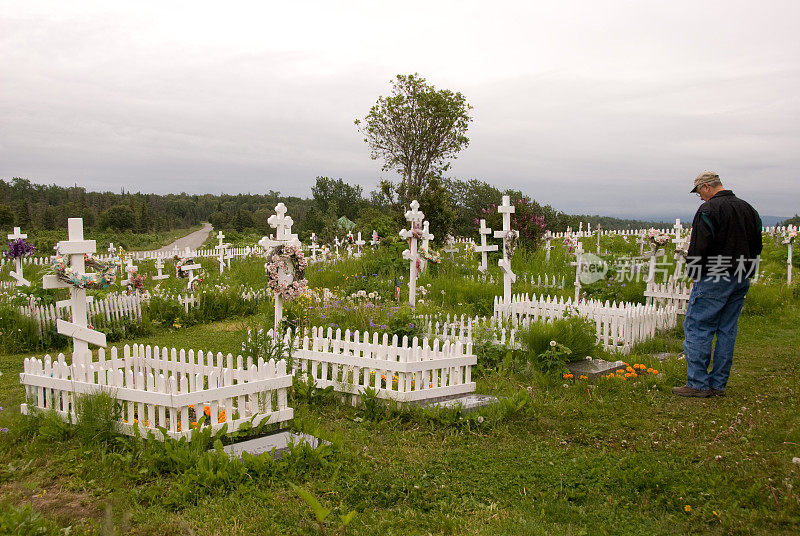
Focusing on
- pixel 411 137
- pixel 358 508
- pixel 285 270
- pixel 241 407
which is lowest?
pixel 358 508

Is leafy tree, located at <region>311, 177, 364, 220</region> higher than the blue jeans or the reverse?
Answer: higher

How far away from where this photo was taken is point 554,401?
5.71m

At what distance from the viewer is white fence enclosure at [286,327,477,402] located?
5.68 m

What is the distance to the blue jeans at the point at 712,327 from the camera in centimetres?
567

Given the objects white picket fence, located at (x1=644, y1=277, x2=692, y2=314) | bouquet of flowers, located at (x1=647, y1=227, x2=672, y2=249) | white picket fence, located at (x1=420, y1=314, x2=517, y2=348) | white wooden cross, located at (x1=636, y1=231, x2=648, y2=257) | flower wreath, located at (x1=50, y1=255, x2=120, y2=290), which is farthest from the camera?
white wooden cross, located at (x1=636, y1=231, x2=648, y2=257)

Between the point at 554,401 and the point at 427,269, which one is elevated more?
the point at 427,269

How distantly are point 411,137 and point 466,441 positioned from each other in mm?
26514

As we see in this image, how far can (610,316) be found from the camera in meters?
8.58

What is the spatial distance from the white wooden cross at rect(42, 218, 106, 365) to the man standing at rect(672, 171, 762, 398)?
245 inches

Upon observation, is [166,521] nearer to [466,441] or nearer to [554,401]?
[466,441]

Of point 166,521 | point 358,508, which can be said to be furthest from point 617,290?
point 166,521

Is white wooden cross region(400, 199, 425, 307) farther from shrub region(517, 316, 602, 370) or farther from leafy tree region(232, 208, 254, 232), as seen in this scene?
leafy tree region(232, 208, 254, 232)

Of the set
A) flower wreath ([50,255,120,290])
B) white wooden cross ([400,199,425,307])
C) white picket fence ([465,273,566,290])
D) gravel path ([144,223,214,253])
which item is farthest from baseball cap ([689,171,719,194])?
gravel path ([144,223,214,253])

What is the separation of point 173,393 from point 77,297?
1979 millimetres
